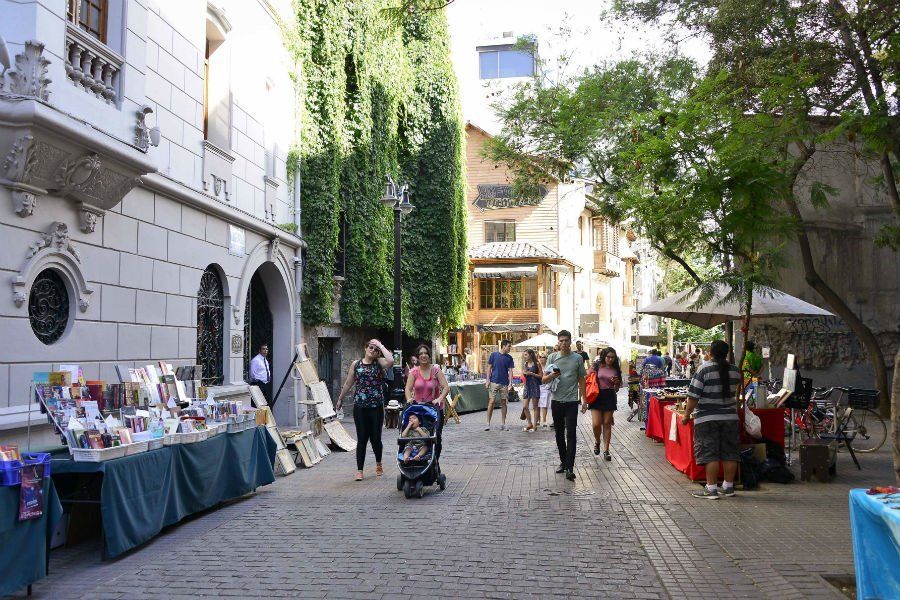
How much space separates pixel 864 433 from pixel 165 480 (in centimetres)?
1105

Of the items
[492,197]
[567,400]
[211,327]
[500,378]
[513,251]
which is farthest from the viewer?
[492,197]

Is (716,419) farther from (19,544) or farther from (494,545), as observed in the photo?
(19,544)

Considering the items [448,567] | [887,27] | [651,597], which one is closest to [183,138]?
[448,567]

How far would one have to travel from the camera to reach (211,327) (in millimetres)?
13641

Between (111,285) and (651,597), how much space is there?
7.28 m

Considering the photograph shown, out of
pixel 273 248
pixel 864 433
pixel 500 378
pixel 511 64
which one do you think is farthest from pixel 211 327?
pixel 511 64

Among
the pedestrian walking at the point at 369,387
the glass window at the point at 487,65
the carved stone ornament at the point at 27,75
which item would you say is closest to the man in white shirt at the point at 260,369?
the pedestrian walking at the point at 369,387

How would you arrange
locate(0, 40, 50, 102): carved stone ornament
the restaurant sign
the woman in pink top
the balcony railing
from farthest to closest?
the restaurant sign
the woman in pink top
the balcony railing
locate(0, 40, 50, 102): carved stone ornament

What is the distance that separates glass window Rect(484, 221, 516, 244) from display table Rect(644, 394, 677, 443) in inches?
1066

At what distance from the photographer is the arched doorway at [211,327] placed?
1318 centimetres

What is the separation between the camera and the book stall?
6.72 m

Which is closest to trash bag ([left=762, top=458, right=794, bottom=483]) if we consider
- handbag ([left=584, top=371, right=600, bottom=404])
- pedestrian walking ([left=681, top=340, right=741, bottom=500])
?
pedestrian walking ([left=681, top=340, right=741, bottom=500])

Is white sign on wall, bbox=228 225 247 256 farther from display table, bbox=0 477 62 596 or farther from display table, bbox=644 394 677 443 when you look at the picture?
display table, bbox=0 477 62 596

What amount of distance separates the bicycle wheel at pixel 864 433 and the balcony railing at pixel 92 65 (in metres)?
10.9
